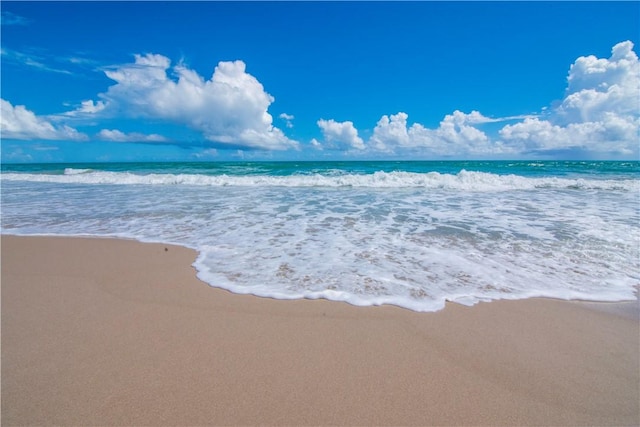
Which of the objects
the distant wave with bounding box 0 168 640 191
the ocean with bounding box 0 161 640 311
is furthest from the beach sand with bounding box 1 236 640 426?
the distant wave with bounding box 0 168 640 191

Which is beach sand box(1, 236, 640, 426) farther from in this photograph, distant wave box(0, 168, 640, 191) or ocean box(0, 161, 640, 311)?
distant wave box(0, 168, 640, 191)

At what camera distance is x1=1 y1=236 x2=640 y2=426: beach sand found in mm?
1865

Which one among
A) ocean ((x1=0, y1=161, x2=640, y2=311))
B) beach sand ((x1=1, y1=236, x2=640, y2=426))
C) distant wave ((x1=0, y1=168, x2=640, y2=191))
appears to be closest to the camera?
beach sand ((x1=1, y1=236, x2=640, y2=426))

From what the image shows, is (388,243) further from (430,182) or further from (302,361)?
(430,182)

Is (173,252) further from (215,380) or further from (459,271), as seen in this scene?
(459,271)

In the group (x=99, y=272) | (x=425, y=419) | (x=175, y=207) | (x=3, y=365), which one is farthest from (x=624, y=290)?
(x=175, y=207)

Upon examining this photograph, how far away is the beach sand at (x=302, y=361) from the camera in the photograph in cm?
187

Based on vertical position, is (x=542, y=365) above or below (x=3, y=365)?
below

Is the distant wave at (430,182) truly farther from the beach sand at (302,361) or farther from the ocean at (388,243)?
the beach sand at (302,361)

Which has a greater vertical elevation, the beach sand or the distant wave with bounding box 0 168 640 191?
the distant wave with bounding box 0 168 640 191

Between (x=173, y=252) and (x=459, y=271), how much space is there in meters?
4.26

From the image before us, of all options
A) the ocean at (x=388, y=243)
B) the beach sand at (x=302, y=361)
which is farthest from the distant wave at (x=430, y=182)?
the beach sand at (x=302, y=361)

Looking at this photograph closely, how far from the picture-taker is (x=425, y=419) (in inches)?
71.4

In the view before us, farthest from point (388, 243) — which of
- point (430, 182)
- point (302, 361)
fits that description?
point (430, 182)
